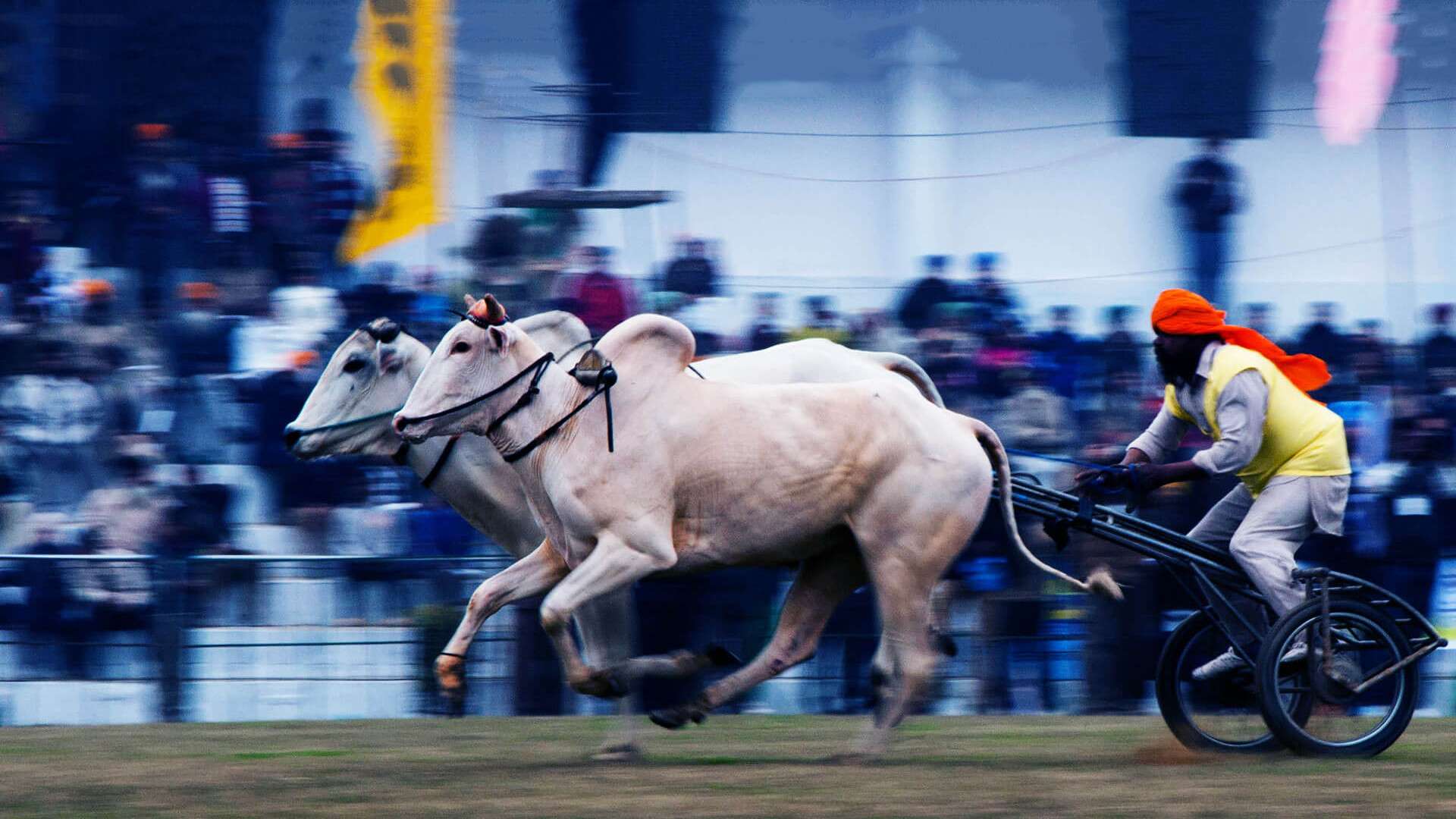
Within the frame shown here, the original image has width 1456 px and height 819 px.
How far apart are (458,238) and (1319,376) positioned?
22.1ft

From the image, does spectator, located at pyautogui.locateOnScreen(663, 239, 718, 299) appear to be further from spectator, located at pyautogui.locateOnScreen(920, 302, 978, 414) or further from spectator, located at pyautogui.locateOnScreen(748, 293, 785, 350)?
spectator, located at pyautogui.locateOnScreen(920, 302, 978, 414)

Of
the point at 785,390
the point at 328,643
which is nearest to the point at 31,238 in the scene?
the point at 328,643

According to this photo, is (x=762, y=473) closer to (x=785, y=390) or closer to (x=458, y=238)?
(x=785, y=390)

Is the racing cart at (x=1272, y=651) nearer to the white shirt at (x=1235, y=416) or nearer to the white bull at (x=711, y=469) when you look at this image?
Answer: the white bull at (x=711, y=469)

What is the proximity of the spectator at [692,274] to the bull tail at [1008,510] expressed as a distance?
5.25 meters

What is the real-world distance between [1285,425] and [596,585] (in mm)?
2700

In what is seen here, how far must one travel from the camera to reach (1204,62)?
15500 millimetres

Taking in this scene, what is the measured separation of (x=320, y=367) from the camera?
40.1 feet

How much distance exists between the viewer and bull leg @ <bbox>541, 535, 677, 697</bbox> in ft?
24.5

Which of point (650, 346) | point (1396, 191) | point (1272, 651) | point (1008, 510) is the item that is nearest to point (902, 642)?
point (1008, 510)

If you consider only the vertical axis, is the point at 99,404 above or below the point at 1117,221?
below

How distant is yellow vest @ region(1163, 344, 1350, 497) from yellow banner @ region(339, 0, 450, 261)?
6.96 metres

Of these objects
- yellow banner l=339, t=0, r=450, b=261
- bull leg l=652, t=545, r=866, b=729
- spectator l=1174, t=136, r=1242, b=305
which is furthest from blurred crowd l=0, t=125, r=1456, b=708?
bull leg l=652, t=545, r=866, b=729

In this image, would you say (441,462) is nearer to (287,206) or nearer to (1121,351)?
(287,206)
